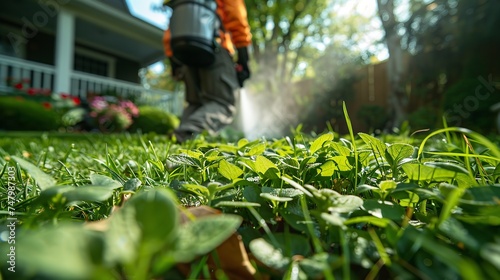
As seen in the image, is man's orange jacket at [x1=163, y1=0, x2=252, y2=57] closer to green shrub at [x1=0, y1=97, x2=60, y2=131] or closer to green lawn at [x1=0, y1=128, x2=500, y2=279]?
green lawn at [x1=0, y1=128, x2=500, y2=279]

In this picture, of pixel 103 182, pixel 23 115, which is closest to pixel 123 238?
pixel 103 182

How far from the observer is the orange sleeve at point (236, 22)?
11.2 ft

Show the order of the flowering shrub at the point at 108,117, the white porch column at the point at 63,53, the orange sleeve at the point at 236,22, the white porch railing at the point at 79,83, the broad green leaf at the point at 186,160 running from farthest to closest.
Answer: the white porch column at the point at 63,53, the white porch railing at the point at 79,83, the flowering shrub at the point at 108,117, the orange sleeve at the point at 236,22, the broad green leaf at the point at 186,160

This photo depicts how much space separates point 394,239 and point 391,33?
30.5 ft

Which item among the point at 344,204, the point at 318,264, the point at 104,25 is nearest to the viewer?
the point at 318,264

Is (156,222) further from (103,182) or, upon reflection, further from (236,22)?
(236,22)

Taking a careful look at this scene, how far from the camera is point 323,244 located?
0.42m

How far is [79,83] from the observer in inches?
379

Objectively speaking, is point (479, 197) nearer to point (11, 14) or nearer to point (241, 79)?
point (241, 79)

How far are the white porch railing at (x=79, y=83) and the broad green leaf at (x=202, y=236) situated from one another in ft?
31.4

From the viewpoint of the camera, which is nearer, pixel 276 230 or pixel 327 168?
pixel 276 230

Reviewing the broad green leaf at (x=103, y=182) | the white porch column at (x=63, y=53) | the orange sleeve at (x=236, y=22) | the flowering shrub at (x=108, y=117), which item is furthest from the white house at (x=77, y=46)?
the broad green leaf at (x=103, y=182)

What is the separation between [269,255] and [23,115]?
7.18m

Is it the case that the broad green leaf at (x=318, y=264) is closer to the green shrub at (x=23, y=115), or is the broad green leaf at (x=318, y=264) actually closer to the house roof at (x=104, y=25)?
the green shrub at (x=23, y=115)
